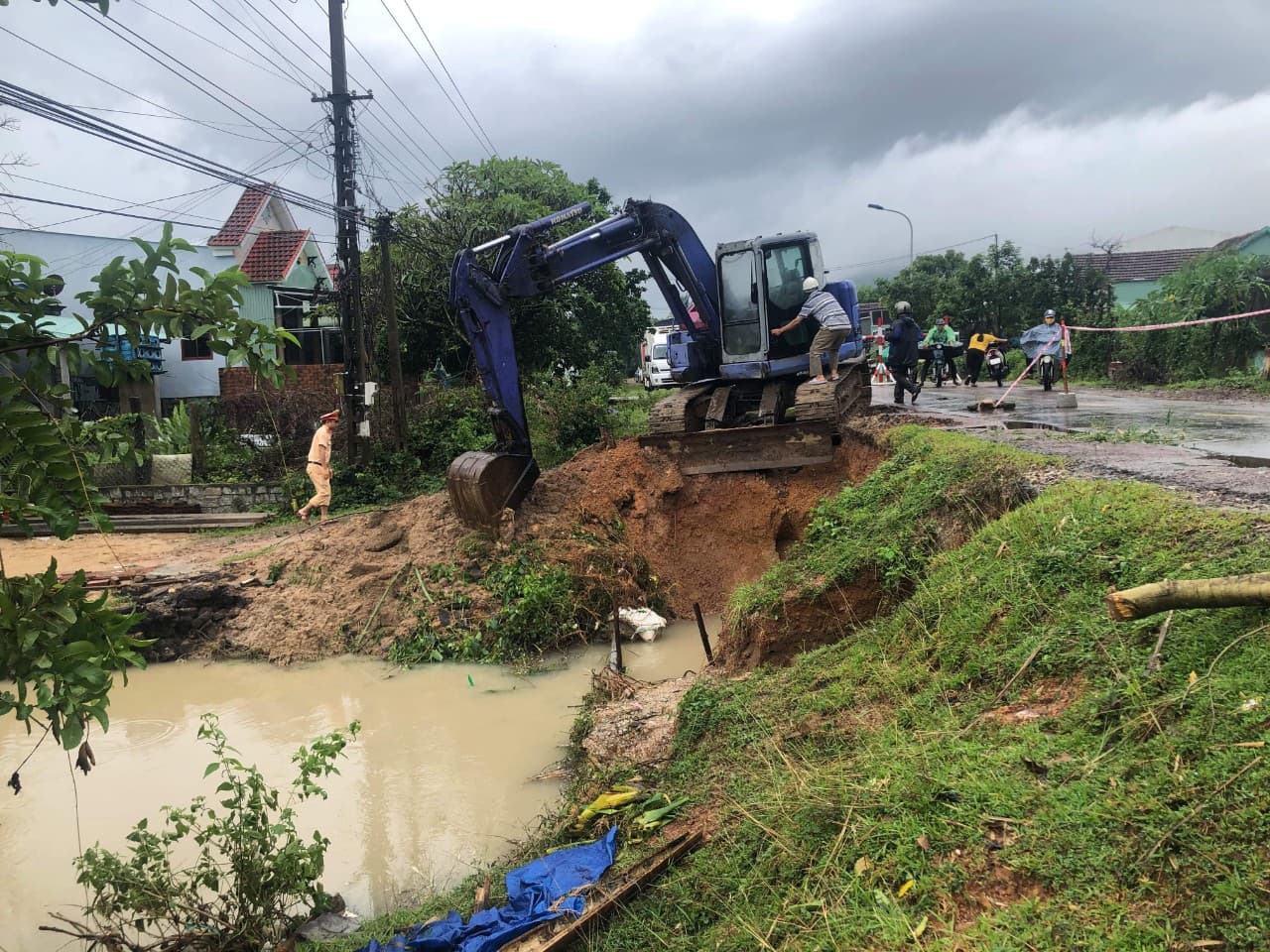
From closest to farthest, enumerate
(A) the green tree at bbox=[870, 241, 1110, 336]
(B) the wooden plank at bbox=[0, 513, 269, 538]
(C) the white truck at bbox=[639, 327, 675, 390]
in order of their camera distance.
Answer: (B) the wooden plank at bbox=[0, 513, 269, 538]
(A) the green tree at bbox=[870, 241, 1110, 336]
(C) the white truck at bbox=[639, 327, 675, 390]

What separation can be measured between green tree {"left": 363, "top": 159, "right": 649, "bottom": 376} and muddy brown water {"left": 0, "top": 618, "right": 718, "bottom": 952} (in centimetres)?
1196

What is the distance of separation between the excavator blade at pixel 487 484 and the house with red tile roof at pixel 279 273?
16.1 metres

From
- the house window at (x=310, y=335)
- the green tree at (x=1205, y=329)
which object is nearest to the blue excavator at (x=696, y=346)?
the green tree at (x=1205, y=329)

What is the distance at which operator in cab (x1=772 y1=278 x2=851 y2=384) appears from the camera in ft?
34.6

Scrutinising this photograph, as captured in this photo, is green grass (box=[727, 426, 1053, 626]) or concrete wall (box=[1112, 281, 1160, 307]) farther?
concrete wall (box=[1112, 281, 1160, 307])

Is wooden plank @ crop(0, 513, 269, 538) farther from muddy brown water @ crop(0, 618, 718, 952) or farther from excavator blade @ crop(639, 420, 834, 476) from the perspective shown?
excavator blade @ crop(639, 420, 834, 476)

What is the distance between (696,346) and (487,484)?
3779mm

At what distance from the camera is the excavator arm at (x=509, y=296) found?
956cm

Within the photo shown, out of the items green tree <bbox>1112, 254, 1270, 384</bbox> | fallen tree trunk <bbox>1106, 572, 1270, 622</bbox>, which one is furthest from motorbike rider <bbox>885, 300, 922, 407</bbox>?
fallen tree trunk <bbox>1106, 572, 1270, 622</bbox>

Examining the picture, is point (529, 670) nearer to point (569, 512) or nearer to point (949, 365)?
point (569, 512)

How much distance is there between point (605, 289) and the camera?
24.0 m

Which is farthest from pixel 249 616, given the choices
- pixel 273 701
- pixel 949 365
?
pixel 949 365

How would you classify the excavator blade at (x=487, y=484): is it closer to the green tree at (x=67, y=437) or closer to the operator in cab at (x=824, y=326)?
the operator in cab at (x=824, y=326)

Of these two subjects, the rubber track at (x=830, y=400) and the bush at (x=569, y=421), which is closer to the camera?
the rubber track at (x=830, y=400)
